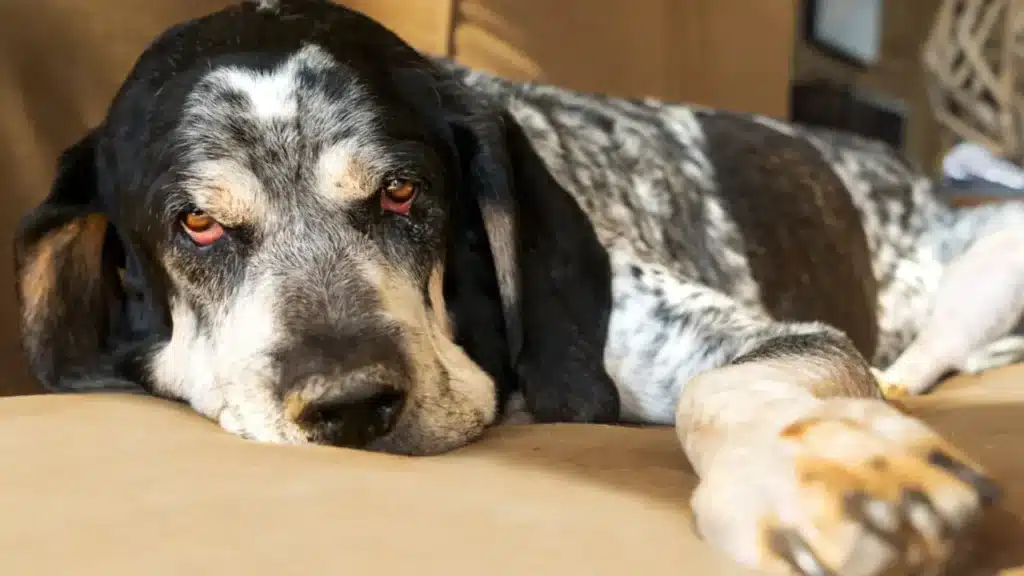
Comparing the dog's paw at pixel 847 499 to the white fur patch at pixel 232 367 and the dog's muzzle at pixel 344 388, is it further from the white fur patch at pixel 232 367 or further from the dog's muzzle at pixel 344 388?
the white fur patch at pixel 232 367

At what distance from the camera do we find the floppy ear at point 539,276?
1593 millimetres

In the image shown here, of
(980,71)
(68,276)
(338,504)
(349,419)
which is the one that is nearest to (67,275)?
(68,276)

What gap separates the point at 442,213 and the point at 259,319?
330 millimetres

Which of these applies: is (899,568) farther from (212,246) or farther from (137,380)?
(137,380)

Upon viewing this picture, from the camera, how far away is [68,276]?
167 cm

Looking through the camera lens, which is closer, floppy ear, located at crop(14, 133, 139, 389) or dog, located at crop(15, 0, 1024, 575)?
dog, located at crop(15, 0, 1024, 575)

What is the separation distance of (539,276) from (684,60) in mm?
1640

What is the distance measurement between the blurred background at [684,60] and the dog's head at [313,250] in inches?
13.7

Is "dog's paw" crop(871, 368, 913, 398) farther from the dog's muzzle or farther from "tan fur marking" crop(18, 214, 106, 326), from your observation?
"tan fur marking" crop(18, 214, 106, 326)

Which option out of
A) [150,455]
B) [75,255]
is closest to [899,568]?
[150,455]

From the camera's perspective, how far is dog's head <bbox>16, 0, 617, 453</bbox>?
50.9 inches

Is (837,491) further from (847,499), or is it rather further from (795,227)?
(795,227)

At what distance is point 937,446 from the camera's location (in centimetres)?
91

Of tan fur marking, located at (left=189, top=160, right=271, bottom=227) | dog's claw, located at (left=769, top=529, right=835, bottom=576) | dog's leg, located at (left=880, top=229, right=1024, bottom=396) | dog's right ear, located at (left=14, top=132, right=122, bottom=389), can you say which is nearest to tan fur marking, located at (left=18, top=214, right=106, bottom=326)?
dog's right ear, located at (left=14, top=132, right=122, bottom=389)
